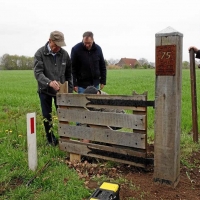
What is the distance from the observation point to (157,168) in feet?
11.5

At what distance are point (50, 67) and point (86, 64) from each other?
942 millimetres

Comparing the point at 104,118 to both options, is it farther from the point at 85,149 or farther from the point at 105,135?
the point at 85,149

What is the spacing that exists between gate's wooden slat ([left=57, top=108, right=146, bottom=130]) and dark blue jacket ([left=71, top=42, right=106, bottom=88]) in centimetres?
153

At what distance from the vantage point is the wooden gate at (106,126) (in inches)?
145

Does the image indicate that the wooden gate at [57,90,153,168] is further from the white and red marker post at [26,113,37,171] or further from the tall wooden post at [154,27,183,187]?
the white and red marker post at [26,113,37,171]

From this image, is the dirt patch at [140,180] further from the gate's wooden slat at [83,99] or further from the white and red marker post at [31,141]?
the gate's wooden slat at [83,99]

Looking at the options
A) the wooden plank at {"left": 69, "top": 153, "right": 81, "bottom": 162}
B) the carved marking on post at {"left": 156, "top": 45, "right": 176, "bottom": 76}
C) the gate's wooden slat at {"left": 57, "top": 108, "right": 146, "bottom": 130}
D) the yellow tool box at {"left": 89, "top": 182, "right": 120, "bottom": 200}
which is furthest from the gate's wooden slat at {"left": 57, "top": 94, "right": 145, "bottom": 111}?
the yellow tool box at {"left": 89, "top": 182, "right": 120, "bottom": 200}

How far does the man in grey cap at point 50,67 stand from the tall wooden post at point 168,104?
6.90 feet

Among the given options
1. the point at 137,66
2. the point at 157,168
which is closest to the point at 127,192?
the point at 157,168

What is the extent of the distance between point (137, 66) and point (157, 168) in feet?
257

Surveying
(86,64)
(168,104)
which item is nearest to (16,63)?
(86,64)

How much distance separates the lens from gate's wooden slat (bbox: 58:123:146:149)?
3.73 m

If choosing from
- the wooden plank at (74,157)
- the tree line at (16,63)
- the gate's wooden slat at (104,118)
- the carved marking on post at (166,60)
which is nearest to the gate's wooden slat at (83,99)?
the gate's wooden slat at (104,118)

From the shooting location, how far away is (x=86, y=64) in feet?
18.8
